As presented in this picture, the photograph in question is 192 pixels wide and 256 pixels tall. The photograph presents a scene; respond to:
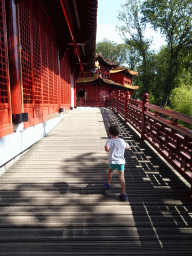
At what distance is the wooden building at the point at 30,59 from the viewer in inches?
155

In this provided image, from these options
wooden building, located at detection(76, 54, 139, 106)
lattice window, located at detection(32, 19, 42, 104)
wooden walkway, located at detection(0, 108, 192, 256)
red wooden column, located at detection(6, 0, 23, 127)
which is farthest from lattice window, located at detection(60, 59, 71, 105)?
wooden building, located at detection(76, 54, 139, 106)

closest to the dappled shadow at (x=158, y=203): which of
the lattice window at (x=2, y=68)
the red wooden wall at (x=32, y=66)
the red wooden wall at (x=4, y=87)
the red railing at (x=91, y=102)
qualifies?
the red wooden wall at (x=4, y=87)

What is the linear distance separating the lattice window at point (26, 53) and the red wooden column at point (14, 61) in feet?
1.82

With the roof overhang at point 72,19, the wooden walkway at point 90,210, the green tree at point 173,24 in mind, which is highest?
the green tree at point 173,24

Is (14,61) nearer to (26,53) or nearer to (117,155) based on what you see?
(26,53)

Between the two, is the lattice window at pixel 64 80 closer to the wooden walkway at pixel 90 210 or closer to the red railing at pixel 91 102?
the wooden walkway at pixel 90 210

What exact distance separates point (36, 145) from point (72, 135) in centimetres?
160

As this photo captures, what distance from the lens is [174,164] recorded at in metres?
3.58

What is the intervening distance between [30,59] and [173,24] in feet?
102

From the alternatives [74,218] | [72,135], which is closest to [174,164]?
[74,218]

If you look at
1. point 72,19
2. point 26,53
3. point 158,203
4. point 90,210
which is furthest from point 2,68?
point 72,19

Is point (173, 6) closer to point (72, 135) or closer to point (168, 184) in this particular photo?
point (72, 135)

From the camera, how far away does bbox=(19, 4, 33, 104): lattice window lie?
4.83 meters

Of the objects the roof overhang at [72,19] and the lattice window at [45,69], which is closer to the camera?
the roof overhang at [72,19]
